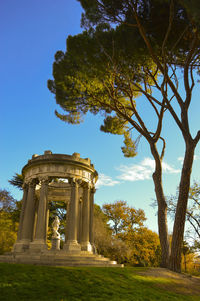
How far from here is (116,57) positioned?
1772 centimetres

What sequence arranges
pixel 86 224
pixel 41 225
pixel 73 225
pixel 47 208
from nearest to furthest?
1. pixel 41 225
2. pixel 73 225
3. pixel 86 224
4. pixel 47 208

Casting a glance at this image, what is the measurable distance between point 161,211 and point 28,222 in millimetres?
11254

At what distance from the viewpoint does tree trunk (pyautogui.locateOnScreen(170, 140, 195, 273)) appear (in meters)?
14.9

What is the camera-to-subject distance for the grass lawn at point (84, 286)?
8.17m

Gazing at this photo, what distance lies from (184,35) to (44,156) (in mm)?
14395

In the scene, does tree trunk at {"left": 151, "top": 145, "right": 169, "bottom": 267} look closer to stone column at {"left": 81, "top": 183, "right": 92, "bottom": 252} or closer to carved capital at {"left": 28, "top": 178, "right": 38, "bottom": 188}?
stone column at {"left": 81, "top": 183, "right": 92, "bottom": 252}

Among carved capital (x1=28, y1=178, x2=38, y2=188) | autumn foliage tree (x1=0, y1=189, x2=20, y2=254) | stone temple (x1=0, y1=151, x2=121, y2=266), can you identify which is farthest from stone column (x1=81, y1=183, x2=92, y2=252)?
autumn foliage tree (x1=0, y1=189, x2=20, y2=254)

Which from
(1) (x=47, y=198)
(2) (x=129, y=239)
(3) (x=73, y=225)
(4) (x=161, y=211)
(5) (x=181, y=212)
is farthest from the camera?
(2) (x=129, y=239)

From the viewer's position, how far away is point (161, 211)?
653 inches

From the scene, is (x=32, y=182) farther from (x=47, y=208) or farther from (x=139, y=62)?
(x=139, y=62)

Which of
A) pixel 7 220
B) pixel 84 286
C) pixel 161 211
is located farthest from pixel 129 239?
pixel 84 286

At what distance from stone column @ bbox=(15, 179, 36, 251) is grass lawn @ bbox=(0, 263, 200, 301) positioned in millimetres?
9664

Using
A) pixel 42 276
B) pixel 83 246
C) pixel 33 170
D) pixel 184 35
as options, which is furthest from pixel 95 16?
pixel 83 246

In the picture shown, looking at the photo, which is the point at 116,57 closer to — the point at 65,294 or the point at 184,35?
the point at 184,35
